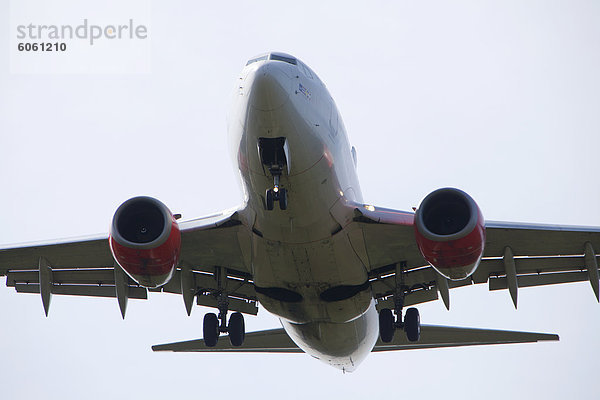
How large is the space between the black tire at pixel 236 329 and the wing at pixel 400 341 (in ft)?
2.91

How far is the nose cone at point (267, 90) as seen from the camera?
41.6 feet

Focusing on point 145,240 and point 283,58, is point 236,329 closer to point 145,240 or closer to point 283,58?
point 145,240

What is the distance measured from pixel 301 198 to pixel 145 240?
2862 mm

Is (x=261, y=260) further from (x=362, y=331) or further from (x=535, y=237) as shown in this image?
(x=535, y=237)

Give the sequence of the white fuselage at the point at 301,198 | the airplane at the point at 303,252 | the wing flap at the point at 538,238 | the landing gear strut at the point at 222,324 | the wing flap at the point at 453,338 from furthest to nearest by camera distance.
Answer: the wing flap at the point at 453,338
the landing gear strut at the point at 222,324
the wing flap at the point at 538,238
the airplane at the point at 303,252
the white fuselage at the point at 301,198

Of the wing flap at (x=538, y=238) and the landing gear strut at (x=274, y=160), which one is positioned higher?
the landing gear strut at (x=274, y=160)

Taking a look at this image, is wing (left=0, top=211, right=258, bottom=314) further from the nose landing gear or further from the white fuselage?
the nose landing gear

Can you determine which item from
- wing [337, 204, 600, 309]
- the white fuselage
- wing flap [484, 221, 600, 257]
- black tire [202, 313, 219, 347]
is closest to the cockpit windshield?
the white fuselage

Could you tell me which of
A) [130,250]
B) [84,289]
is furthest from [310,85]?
[84,289]

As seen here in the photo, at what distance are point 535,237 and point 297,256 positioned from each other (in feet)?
15.7

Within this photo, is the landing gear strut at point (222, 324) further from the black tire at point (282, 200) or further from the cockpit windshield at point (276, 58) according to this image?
the cockpit windshield at point (276, 58)

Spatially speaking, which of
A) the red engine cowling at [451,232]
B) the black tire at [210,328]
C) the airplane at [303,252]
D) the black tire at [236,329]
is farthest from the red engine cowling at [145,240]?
the red engine cowling at [451,232]

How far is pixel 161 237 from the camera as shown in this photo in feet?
45.5

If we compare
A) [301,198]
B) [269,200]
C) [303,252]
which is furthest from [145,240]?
[301,198]
